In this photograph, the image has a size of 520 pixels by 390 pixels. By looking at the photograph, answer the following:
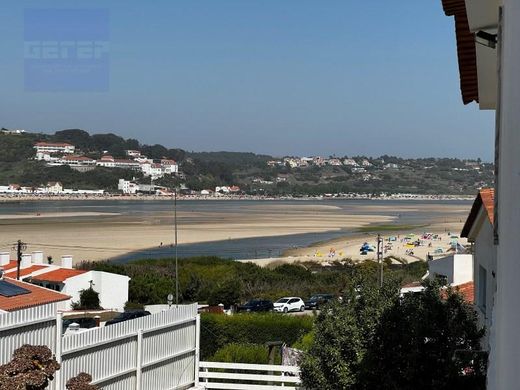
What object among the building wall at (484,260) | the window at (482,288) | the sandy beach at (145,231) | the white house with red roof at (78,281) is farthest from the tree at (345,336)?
the sandy beach at (145,231)

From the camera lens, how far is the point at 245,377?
477 inches

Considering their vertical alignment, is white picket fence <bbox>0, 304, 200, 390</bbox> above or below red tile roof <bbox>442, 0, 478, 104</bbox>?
below

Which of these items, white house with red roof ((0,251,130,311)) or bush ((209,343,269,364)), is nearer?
bush ((209,343,269,364))

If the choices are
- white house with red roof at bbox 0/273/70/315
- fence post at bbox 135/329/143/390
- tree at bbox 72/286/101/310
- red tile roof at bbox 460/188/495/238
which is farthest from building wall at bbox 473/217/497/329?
tree at bbox 72/286/101/310

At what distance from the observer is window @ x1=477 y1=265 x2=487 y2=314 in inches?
412

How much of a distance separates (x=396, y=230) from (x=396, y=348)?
87.3m

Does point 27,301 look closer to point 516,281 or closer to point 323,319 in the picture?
point 323,319

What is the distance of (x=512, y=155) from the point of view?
245 cm

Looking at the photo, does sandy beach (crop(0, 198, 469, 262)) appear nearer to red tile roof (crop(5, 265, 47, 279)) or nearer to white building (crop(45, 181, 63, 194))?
red tile roof (crop(5, 265, 47, 279))

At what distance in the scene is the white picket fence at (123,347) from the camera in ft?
28.2

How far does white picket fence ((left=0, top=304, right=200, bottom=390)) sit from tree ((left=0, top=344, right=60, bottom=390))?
1.00 meters

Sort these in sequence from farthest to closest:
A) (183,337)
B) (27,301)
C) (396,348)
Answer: (27,301) < (183,337) < (396,348)

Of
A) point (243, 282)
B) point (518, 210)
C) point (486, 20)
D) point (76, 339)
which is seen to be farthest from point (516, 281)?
point (243, 282)

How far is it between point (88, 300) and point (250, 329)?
1210cm
